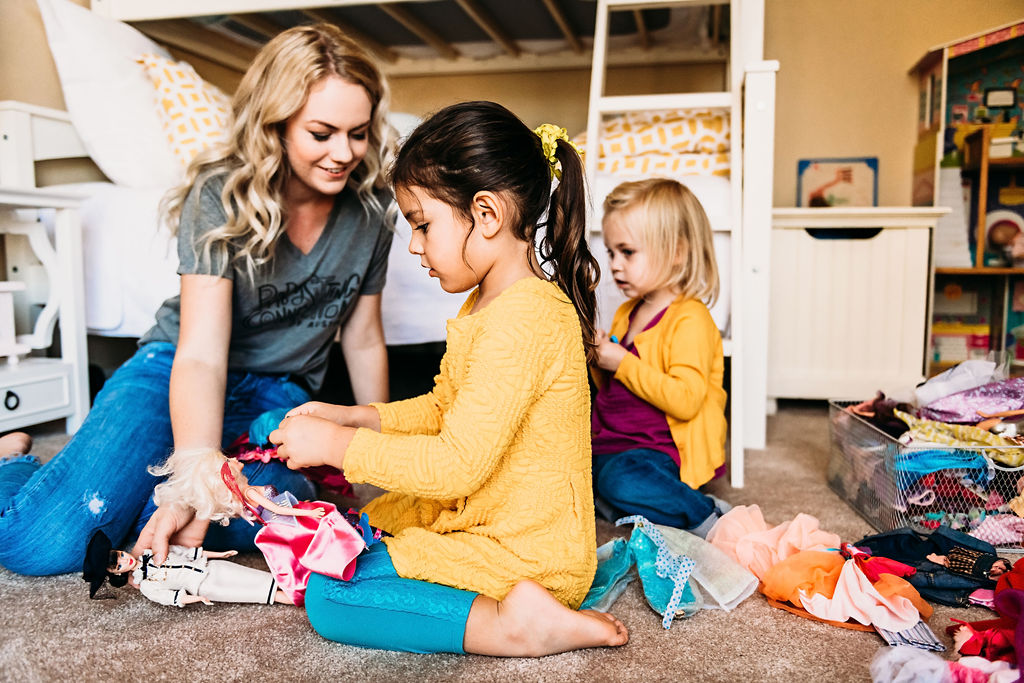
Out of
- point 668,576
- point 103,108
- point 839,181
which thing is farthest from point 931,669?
point 839,181

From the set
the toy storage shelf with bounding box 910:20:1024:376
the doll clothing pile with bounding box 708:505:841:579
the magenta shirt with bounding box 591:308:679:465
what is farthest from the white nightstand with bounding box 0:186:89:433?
the toy storage shelf with bounding box 910:20:1024:376

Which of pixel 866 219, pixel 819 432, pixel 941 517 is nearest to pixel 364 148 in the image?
pixel 941 517

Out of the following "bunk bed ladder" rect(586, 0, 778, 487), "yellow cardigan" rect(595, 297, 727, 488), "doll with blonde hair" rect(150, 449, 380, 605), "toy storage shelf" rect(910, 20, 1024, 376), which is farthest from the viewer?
"toy storage shelf" rect(910, 20, 1024, 376)

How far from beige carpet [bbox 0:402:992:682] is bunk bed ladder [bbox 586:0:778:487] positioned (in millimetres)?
576

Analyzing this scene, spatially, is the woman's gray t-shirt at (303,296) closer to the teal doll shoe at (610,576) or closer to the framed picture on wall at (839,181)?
the teal doll shoe at (610,576)

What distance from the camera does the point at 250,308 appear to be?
1.19 m

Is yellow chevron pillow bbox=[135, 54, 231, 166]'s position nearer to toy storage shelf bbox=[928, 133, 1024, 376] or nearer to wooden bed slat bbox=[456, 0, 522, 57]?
wooden bed slat bbox=[456, 0, 522, 57]

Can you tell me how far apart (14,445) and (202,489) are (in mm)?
547

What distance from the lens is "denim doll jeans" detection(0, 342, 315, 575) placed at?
0.97 metres

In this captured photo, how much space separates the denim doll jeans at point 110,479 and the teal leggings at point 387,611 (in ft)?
0.98

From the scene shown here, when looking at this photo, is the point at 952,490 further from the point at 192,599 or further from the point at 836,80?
the point at 836,80

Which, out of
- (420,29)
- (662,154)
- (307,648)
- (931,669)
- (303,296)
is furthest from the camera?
(420,29)

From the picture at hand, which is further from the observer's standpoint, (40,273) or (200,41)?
(200,41)

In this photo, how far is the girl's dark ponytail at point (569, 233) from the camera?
880 mm
